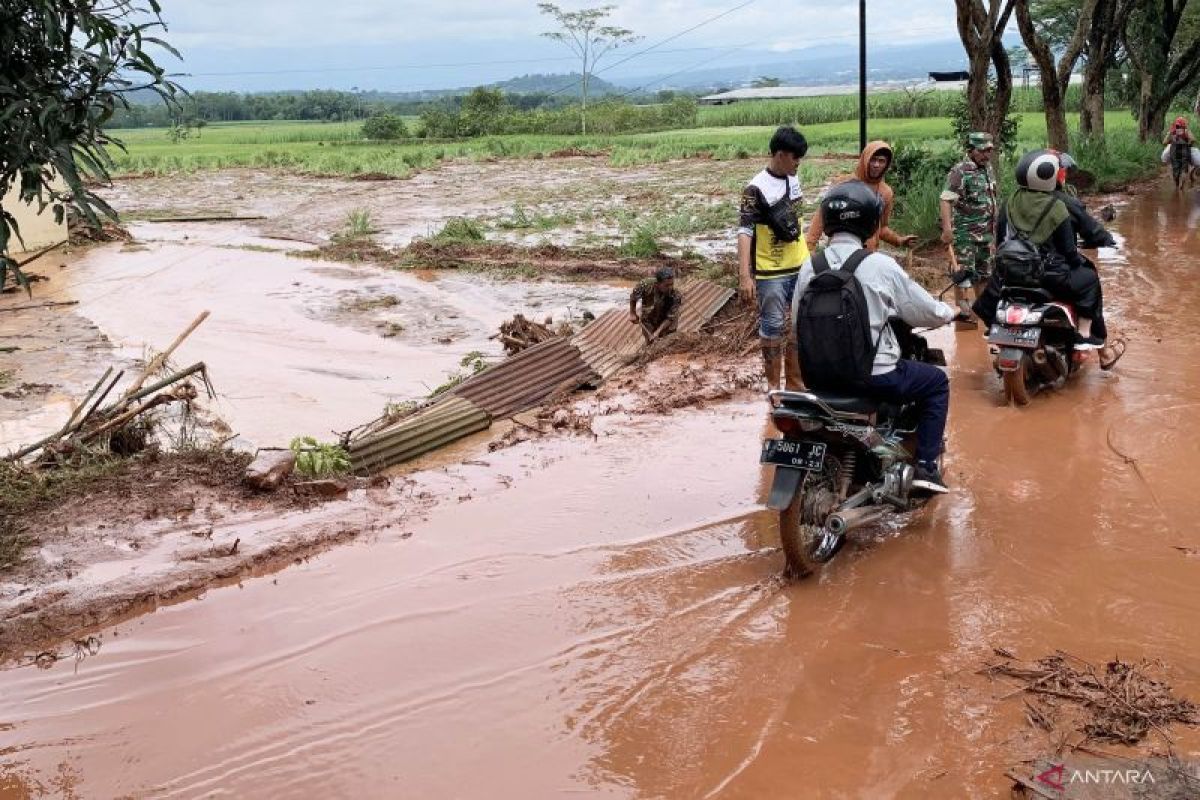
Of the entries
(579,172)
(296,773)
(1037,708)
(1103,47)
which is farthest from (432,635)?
(579,172)

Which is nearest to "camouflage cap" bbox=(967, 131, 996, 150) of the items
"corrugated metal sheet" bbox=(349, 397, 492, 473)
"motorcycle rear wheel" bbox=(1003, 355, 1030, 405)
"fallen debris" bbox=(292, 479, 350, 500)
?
"motorcycle rear wheel" bbox=(1003, 355, 1030, 405)

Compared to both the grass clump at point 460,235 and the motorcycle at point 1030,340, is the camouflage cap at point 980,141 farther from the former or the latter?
the grass clump at point 460,235

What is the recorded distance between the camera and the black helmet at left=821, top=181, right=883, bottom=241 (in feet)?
16.4

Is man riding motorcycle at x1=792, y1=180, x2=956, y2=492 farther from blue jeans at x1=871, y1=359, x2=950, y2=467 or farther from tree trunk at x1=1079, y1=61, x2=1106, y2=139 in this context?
tree trunk at x1=1079, y1=61, x2=1106, y2=139

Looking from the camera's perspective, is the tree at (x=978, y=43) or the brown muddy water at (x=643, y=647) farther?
the tree at (x=978, y=43)

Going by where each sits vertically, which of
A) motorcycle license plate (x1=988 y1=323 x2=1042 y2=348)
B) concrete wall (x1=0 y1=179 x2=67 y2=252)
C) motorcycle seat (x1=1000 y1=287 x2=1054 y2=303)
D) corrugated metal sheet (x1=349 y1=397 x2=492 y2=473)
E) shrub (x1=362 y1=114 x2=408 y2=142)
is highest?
shrub (x1=362 y1=114 x2=408 y2=142)

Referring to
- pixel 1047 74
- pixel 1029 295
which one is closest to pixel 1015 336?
pixel 1029 295

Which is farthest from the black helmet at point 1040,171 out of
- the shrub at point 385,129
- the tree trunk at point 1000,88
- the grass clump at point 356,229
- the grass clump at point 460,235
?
the shrub at point 385,129

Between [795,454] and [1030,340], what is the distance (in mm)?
3141

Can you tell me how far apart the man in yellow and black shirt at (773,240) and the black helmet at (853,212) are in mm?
1602

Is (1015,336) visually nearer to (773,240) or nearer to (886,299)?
(773,240)

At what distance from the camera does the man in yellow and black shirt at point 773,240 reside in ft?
22.5

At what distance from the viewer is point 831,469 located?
518cm

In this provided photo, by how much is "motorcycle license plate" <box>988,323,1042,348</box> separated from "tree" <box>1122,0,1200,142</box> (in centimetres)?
1895
